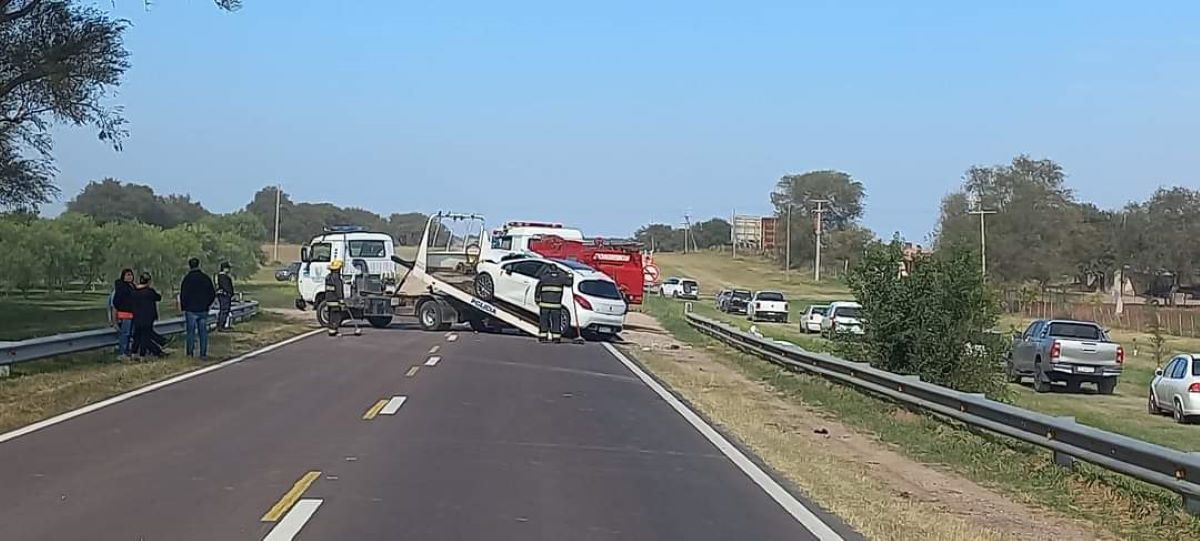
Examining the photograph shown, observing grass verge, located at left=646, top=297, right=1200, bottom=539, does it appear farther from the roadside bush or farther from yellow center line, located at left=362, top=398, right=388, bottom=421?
yellow center line, located at left=362, top=398, right=388, bottom=421

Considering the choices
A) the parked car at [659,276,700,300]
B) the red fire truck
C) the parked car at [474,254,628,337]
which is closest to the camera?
the parked car at [474,254,628,337]

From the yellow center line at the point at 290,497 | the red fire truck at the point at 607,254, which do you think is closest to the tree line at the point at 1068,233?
the red fire truck at the point at 607,254

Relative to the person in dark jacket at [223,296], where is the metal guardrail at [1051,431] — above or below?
below

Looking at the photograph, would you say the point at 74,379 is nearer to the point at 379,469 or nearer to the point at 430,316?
the point at 379,469

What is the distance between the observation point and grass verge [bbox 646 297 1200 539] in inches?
431

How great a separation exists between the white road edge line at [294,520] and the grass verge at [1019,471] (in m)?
5.98

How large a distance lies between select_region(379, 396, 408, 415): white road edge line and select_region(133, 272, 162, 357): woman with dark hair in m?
7.47

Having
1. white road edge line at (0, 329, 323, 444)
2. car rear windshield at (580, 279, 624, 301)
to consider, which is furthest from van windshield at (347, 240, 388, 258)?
white road edge line at (0, 329, 323, 444)

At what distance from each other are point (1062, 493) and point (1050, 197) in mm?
89419

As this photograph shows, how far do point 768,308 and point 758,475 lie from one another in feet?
177

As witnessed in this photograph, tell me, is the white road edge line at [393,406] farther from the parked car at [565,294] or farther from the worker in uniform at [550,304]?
the parked car at [565,294]

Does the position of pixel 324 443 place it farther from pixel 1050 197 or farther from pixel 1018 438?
pixel 1050 197

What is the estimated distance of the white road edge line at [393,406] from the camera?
56.9ft

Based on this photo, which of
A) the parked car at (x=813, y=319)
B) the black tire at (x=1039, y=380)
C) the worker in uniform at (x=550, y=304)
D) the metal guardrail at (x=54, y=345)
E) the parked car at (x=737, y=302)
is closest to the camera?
the metal guardrail at (x=54, y=345)
